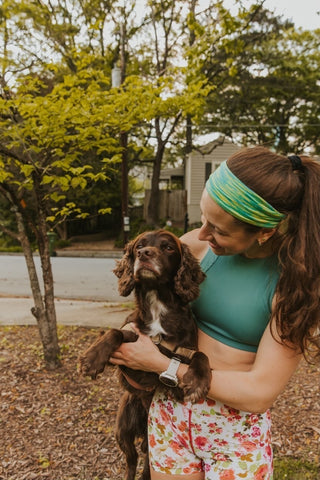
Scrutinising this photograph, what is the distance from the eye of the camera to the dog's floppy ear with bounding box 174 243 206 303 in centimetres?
192

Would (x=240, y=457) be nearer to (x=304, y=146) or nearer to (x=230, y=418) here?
(x=230, y=418)

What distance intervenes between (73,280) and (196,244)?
8.64m

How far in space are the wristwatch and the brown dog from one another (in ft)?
0.46

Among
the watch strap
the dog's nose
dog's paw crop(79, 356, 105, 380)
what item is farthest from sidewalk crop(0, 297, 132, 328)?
the watch strap

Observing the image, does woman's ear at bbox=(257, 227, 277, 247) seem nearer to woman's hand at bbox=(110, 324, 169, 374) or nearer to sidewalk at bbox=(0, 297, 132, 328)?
woman's hand at bbox=(110, 324, 169, 374)

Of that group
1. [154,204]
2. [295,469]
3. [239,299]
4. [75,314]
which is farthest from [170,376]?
[154,204]

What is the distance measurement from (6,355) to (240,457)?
3.69 m

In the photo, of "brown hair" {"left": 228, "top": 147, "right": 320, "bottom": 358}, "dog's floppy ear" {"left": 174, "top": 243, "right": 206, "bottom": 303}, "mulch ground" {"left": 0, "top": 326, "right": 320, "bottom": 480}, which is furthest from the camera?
"mulch ground" {"left": 0, "top": 326, "right": 320, "bottom": 480}

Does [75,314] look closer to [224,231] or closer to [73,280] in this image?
[73,280]

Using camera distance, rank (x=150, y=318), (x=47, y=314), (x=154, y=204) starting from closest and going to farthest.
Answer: (x=150, y=318), (x=47, y=314), (x=154, y=204)

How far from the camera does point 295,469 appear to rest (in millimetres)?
2781

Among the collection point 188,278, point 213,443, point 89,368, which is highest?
point 188,278

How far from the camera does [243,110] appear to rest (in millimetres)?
19875

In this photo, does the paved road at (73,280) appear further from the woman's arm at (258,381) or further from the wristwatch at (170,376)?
the woman's arm at (258,381)
